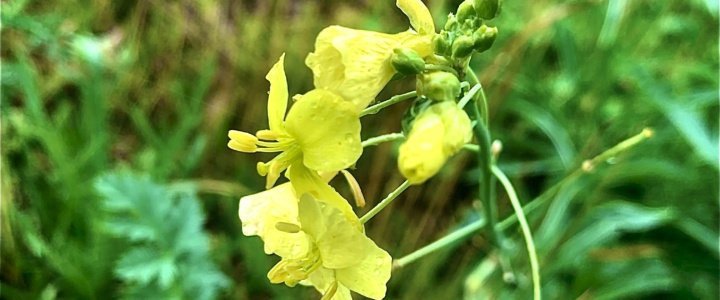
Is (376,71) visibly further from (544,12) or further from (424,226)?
(544,12)

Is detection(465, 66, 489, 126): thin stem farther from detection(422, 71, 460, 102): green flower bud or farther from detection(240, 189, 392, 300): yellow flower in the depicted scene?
detection(240, 189, 392, 300): yellow flower

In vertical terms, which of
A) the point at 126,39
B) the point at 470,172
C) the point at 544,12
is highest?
the point at 544,12

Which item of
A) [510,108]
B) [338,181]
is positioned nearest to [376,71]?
[338,181]

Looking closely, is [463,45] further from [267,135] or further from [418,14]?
[267,135]

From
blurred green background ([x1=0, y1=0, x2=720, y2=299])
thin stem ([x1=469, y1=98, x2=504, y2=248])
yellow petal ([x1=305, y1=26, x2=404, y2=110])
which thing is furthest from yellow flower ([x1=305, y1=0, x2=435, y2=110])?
blurred green background ([x1=0, y1=0, x2=720, y2=299])

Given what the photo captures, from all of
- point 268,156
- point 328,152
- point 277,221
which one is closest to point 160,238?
point 268,156

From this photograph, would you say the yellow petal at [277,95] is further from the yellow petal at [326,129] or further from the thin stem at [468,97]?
the thin stem at [468,97]

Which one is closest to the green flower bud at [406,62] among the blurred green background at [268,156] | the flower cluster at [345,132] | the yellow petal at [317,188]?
the flower cluster at [345,132]
